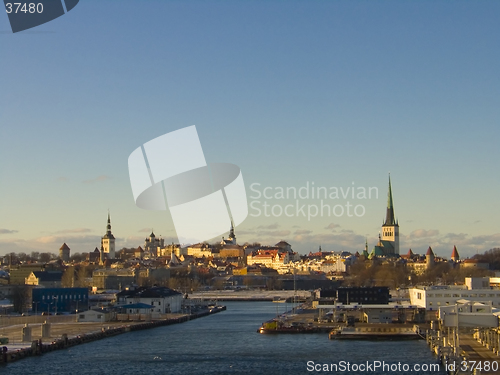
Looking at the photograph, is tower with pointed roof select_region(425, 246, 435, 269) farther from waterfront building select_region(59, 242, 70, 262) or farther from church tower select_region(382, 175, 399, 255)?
waterfront building select_region(59, 242, 70, 262)

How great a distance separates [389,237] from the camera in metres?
88.9

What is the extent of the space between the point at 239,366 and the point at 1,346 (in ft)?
21.7

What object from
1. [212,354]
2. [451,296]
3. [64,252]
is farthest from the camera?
[64,252]

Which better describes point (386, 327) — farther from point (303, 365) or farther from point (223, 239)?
point (223, 239)

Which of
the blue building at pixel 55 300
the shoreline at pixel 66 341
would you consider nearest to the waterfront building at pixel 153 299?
the blue building at pixel 55 300

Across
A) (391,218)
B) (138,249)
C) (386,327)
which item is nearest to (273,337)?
(386,327)

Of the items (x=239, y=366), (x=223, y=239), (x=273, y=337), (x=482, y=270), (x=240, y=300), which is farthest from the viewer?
(x=223, y=239)

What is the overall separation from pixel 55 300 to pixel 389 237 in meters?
59.8

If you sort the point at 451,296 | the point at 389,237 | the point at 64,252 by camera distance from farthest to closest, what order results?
1. the point at 64,252
2. the point at 389,237
3. the point at 451,296

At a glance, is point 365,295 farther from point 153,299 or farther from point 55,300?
point 55,300

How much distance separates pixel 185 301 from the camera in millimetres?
41250

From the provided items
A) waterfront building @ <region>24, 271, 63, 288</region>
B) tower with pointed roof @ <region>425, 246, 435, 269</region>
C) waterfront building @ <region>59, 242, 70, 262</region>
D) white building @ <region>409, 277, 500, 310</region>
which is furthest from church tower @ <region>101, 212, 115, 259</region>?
white building @ <region>409, 277, 500, 310</region>

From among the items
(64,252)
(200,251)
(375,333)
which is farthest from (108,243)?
(375,333)

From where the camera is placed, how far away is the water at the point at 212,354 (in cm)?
1747
